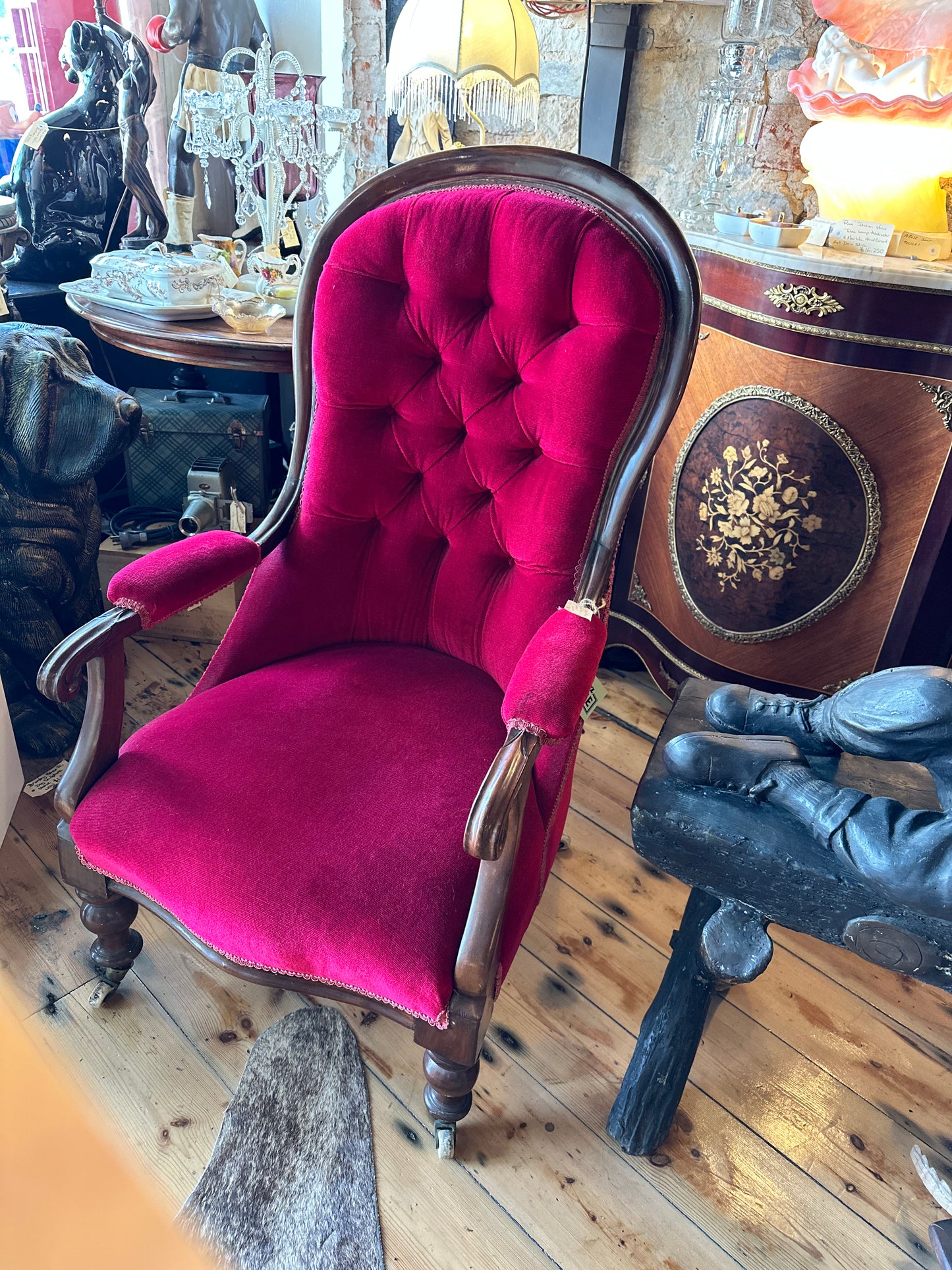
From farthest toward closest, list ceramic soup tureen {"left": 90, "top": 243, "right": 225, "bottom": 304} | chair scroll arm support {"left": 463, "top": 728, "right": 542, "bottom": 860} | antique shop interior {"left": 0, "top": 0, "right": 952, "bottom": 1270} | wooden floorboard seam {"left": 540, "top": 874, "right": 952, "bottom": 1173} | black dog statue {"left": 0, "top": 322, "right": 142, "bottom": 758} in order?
ceramic soup tureen {"left": 90, "top": 243, "right": 225, "bottom": 304} → black dog statue {"left": 0, "top": 322, "right": 142, "bottom": 758} → wooden floorboard seam {"left": 540, "top": 874, "right": 952, "bottom": 1173} → antique shop interior {"left": 0, "top": 0, "right": 952, "bottom": 1270} → chair scroll arm support {"left": 463, "top": 728, "right": 542, "bottom": 860}

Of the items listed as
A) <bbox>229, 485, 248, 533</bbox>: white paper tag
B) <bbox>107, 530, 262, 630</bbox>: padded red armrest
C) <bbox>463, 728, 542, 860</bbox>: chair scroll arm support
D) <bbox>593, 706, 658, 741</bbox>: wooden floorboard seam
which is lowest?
<bbox>593, 706, 658, 741</bbox>: wooden floorboard seam

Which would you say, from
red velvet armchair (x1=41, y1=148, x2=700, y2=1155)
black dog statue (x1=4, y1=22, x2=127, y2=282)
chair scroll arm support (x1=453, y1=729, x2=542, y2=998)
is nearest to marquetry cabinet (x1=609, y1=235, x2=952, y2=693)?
red velvet armchair (x1=41, y1=148, x2=700, y2=1155)

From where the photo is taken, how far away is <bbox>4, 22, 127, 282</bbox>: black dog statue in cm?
210

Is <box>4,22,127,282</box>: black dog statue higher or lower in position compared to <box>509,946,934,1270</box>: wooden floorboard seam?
higher

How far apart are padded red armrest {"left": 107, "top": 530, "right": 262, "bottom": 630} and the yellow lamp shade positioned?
3.21 feet

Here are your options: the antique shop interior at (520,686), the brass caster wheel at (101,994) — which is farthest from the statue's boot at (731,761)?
the brass caster wheel at (101,994)

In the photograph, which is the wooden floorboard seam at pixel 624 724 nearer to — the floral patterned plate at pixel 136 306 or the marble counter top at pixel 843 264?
the marble counter top at pixel 843 264

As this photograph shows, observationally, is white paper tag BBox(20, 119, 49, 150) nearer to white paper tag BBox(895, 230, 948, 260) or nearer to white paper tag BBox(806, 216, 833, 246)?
white paper tag BBox(806, 216, 833, 246)

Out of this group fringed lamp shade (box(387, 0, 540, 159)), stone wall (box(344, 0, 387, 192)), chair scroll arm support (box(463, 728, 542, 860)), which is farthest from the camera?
stone wall (box(344, 0, 387, 192))

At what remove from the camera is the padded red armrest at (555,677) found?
970mm

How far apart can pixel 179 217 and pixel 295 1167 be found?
2.01m

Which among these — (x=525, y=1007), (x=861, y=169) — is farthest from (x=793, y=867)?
(x=861, y=169)

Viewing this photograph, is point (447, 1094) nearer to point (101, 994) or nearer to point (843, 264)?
point (101, 994)

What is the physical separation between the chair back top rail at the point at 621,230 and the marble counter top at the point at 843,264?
494 mm
